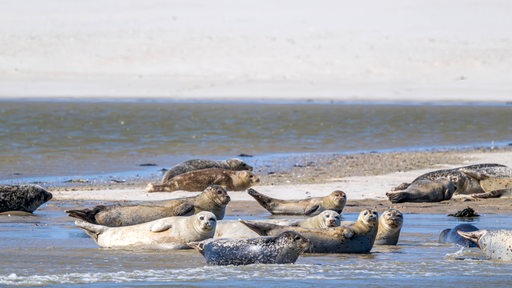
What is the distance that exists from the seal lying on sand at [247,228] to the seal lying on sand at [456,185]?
2.60 metres

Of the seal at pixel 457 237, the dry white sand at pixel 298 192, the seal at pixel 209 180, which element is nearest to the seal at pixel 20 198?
the dry white sand at pixel 298 192

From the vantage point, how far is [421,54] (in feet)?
195

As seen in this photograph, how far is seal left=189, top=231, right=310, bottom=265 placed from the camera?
705 centimetres

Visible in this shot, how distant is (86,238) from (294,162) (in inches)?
345

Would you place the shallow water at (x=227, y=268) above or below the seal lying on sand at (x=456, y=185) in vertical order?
below

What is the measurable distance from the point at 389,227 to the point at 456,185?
13.3 feet

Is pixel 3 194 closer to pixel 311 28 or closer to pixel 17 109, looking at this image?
pixel 17 109

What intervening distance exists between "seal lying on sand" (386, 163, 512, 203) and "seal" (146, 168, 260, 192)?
181cm

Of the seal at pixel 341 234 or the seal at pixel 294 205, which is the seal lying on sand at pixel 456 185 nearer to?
the seal at pixel 294 205

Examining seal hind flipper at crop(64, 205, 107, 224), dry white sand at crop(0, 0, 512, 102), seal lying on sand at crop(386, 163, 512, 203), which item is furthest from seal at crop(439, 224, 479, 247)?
dry white sand at crop(0, 0, 512, 102)

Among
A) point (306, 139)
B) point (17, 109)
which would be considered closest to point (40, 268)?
point (306, 139)

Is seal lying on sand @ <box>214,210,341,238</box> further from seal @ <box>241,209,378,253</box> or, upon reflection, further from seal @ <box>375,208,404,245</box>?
seal @ <box>375,208,404,245</box>

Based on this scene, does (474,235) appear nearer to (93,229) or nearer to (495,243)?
(495,243)

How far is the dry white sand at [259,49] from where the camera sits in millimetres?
48906
